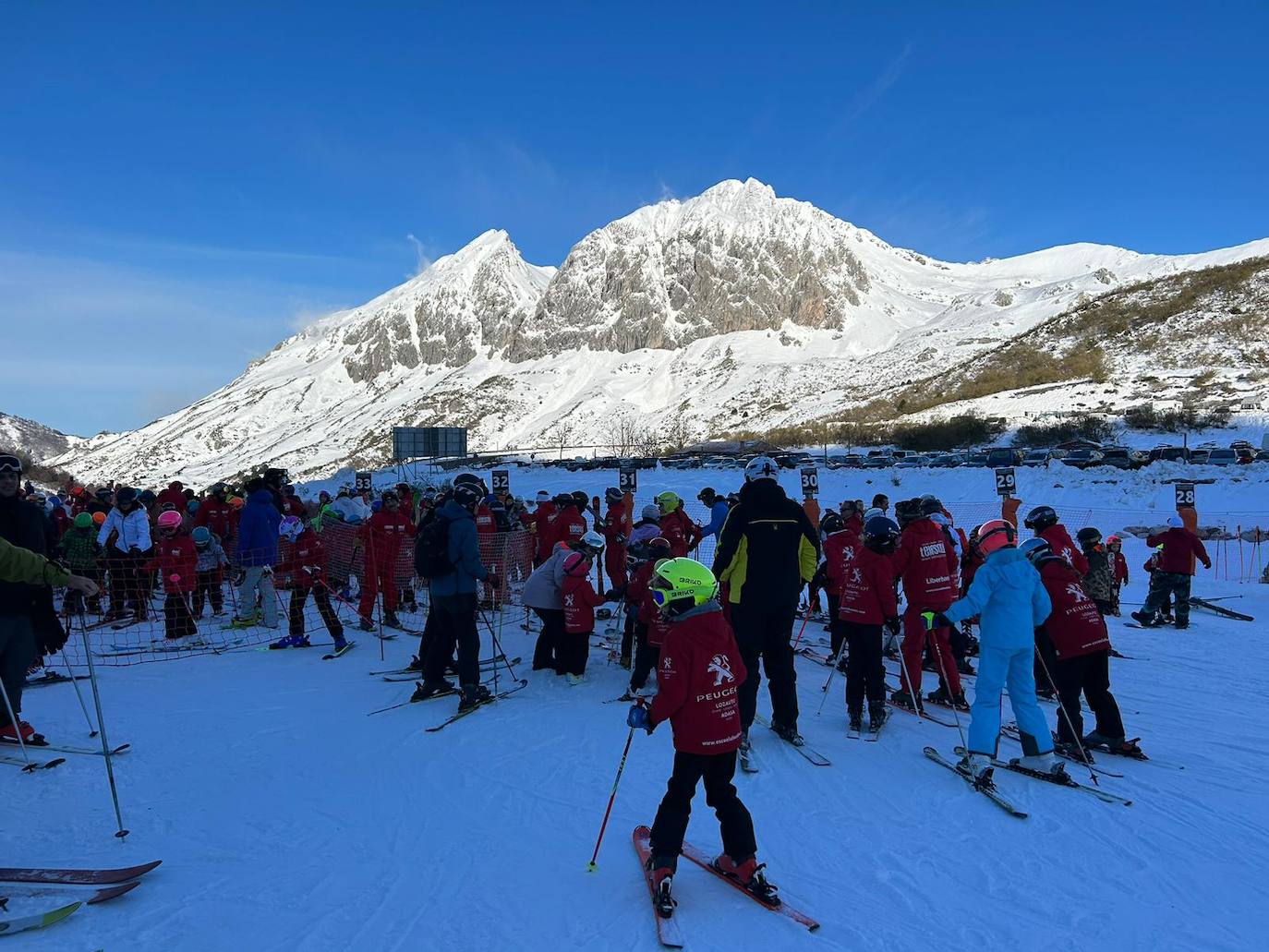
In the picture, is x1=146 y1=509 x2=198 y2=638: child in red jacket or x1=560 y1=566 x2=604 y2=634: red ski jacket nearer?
x1=560 y1=566 x2=604 y2=634: red ski jacket

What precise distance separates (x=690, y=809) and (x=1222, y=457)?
126ft

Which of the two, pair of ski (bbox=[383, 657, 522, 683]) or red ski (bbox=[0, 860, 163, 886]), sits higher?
red ski (bbox=[0, 860, 163, 886])

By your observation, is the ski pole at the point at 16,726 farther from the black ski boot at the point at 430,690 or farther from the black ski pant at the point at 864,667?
the black ski pant at the point at 864,667

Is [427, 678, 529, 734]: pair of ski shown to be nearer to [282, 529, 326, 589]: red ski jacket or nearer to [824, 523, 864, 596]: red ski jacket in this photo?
[282, 529, 326, 589]: red ski jacket

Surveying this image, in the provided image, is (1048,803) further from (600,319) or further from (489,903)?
(600,319)

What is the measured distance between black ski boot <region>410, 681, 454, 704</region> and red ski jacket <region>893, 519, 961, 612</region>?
14.8ft

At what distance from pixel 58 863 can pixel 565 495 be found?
6.81m

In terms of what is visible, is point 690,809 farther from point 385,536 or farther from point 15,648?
point 385,536

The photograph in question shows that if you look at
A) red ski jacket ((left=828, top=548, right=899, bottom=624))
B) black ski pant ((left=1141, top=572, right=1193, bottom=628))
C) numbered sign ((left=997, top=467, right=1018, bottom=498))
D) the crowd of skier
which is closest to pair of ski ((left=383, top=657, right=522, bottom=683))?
the crowd of skier

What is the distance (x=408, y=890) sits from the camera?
12.7ft

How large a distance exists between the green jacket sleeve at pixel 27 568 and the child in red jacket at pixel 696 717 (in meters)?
3.99

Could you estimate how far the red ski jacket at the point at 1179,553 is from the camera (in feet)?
37.2

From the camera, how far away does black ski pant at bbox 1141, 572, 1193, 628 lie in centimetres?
1137

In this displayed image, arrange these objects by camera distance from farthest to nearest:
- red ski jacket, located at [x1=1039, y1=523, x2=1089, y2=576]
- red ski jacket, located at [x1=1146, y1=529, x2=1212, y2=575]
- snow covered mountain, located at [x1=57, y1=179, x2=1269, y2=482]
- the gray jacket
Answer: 1. snow covered mountain, located at [x1=57, y1=179, x2=1269, y2=482]
2. red ski jacket, located at [x1=1146, y1=529, x2=1212, y2=575]
3. the gray jacket
4. red ski jacket, located at [x1=1039, y1=523, x2=1089, y2=576]
